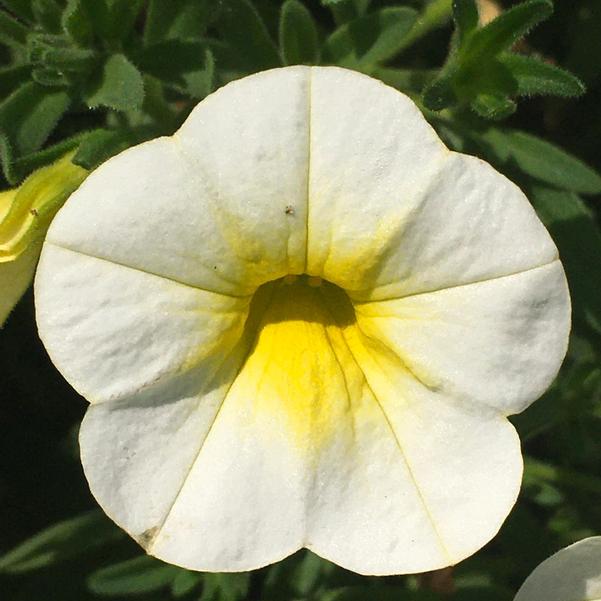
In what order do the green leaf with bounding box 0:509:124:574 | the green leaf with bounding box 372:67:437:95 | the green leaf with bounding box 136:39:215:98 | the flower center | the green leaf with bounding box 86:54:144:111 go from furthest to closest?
the green leaf with bounding box 0:509:124:574 < the green leaf with bounding box 372:67:437:95 < the green leaf with bounding box 136:39:215:98 < the green leaf with bounding box 86:54:144:111 < the flower center

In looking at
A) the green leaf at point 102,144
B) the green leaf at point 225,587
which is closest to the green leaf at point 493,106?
the green leaf at point 102,144

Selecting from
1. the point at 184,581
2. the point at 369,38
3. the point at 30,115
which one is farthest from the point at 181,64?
the point at 184,581

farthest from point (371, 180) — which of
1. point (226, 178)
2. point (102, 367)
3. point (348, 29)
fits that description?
point (348, 29)

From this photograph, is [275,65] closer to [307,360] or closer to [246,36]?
[246,36]

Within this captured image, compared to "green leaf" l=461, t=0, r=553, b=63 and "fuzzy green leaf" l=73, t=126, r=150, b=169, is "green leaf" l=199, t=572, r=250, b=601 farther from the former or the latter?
"green leaf" l=461, t=0, r=553, b=63

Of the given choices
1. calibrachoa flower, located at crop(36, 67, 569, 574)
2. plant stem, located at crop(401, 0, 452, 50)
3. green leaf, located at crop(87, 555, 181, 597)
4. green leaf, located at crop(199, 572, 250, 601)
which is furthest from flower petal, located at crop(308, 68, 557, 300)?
green leaf, located at crop(87, 555, 181, 597)

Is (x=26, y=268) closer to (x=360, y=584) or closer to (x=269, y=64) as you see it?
(x=269, y=64)
